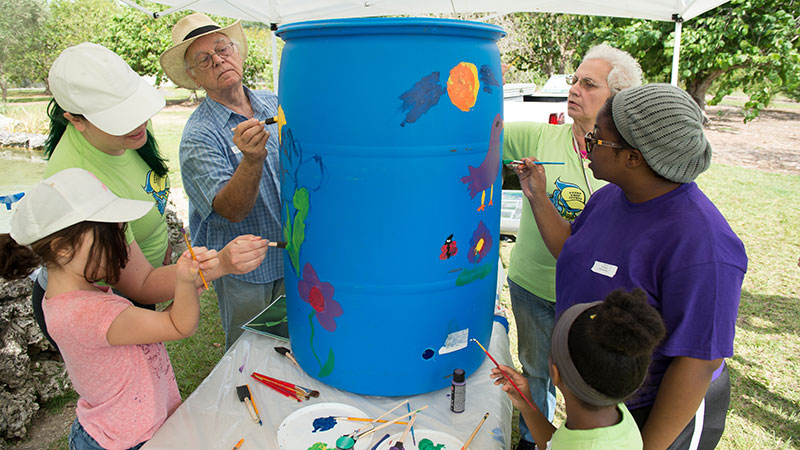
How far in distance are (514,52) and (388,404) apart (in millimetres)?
13124

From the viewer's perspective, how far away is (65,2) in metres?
17.8

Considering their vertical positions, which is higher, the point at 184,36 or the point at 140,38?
the point at 140,38

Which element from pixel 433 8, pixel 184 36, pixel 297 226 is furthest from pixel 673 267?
pixel 433 8

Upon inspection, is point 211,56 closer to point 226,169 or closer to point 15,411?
point 226,169

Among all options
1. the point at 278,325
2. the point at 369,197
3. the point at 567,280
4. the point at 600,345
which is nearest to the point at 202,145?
the point at 278,325

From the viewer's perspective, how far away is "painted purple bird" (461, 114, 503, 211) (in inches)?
50.7

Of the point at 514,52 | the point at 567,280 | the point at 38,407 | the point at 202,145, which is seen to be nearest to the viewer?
the point at 567,280

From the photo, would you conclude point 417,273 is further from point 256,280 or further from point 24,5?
point 24,5

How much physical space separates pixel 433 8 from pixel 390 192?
4.27 metres

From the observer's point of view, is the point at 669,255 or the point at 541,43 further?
the point at 541,43

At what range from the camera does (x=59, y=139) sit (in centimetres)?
156

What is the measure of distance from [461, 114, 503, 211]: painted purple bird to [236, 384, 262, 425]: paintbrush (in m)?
0.81

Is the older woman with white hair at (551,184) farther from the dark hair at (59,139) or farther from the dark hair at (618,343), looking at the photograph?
the dark hair at (59,139)

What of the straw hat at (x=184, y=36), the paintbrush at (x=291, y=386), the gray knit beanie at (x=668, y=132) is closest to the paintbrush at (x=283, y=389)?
the paintbrush at (x=291, y=386)
